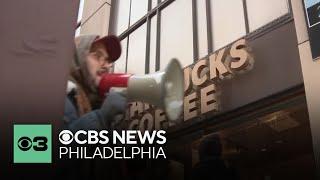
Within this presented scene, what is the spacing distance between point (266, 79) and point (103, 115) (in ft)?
5.50

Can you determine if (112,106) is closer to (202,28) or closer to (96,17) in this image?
(202,28)

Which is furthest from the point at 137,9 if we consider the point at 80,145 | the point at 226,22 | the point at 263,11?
the point at 80,145

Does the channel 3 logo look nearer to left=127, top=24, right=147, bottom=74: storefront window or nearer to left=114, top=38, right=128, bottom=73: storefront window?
left=114, top=38, right=128, bottom=73: storefront window

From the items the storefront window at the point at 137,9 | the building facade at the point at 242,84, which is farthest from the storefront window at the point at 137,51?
the storefront window at the point at 137,9

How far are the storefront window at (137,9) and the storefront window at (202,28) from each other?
103 cm

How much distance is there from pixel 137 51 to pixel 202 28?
3.43ft

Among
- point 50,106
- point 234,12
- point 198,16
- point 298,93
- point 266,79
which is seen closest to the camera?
point 50,106

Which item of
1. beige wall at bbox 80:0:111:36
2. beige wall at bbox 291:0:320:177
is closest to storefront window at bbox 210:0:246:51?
beige wall at bbox 291:0:320:177

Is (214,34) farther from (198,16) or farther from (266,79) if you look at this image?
(266,79)

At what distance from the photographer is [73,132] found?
4727 mm

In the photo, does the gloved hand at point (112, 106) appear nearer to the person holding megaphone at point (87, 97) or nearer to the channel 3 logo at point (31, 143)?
the person holding megaphone at point (87, 97)

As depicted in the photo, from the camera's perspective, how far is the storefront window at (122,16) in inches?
279

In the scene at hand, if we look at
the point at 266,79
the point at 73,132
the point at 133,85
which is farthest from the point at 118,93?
the point at 266,79

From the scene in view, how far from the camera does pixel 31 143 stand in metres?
4.83
